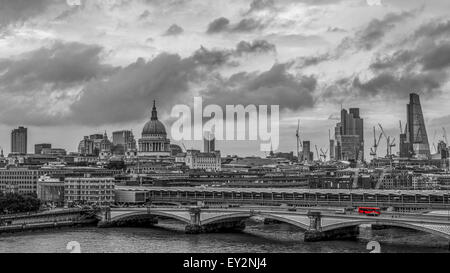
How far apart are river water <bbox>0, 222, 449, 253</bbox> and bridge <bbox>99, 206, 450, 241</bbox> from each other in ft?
2.82

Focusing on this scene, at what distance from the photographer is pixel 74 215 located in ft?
166

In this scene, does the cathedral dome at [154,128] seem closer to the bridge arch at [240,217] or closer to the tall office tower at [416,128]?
the tall office tower at [416,128]

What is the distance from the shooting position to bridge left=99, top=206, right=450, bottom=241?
1313 inches

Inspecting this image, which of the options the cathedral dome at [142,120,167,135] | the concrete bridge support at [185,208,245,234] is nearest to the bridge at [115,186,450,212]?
the concrete bridge support at [185,208,245,234]

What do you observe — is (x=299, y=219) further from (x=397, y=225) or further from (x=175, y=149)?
(x=175, y=149)

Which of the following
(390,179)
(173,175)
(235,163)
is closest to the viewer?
(173,175)

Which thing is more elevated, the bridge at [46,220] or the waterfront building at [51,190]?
the waterfront building at [51,190]

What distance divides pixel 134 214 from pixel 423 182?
61599 millimetres

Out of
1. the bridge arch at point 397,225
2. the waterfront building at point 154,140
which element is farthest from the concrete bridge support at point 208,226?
the waterfront building at point 154,140

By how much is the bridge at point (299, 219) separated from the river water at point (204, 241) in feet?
2.82

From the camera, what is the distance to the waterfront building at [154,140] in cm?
13525
